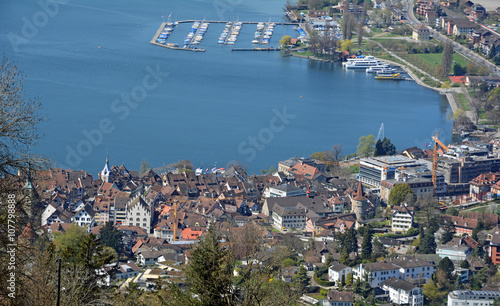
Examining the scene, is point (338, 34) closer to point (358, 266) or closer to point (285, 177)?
point (285, 177)

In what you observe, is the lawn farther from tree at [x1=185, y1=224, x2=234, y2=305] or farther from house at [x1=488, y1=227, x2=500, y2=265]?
tree at [x1=185, y1=224, x2=234, y2=305]

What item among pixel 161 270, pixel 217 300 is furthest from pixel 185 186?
pixel 217 300

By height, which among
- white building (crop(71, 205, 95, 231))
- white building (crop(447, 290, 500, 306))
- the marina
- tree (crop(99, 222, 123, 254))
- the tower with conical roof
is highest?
tree (crop(99, 222, 123, 254))

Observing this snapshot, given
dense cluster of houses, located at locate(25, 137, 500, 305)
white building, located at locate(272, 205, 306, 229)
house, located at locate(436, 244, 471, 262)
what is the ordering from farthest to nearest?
white building, located at locate(272, 205, 306, 229)
house, located at locate(436, 244, 471, 262)
dense cluster of houses, located at locate(25, 137, 500, 305)

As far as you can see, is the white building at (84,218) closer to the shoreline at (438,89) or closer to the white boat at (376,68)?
the shoreline at (438,89)

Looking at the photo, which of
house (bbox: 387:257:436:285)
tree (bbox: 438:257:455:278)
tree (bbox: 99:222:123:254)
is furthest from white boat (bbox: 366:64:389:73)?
tree (bbox: 99:222:123:254)

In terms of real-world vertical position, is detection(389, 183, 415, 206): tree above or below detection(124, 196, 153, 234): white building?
below

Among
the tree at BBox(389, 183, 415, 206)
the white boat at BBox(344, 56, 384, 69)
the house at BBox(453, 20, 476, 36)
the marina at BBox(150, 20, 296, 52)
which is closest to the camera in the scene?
the tree at BBox(389, 183, 415, 206)

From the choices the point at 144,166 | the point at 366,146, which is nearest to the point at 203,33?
the point at 366,146
